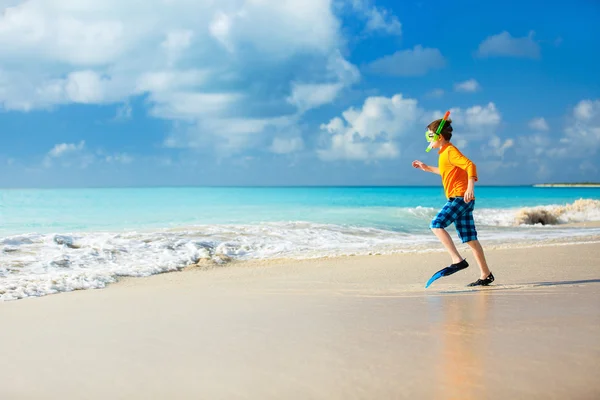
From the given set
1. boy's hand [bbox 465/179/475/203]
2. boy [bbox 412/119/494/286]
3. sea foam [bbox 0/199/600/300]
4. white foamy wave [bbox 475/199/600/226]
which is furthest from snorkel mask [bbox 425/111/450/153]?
white foamy wave [bbox 475/199/600/226]

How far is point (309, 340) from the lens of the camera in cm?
371

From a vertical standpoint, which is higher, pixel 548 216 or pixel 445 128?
pixel 445 128

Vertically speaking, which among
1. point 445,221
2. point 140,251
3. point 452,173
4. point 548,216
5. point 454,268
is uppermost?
point 452,173

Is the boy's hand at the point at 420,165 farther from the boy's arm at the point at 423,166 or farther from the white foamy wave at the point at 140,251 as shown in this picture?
the white foamy wave at the point at 140,251

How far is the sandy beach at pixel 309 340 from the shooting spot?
2.88 meters

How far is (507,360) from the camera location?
10.5 feet

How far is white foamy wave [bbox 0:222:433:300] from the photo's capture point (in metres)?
6.55

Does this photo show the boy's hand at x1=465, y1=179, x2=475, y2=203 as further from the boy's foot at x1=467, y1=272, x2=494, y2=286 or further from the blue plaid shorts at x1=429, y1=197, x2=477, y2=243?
the boy's foot at x1=467, y1=272, x2=494, y2=286

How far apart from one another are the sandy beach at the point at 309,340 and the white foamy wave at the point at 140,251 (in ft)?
2.41

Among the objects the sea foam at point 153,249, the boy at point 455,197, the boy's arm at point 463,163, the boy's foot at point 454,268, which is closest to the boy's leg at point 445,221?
the boy at point 455,197

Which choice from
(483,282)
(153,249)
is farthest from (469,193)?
(153,249)

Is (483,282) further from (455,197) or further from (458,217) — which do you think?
(455,197)

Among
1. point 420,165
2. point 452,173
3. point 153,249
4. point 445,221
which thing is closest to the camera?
point 445,221

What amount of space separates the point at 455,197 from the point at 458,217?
0.22 m
